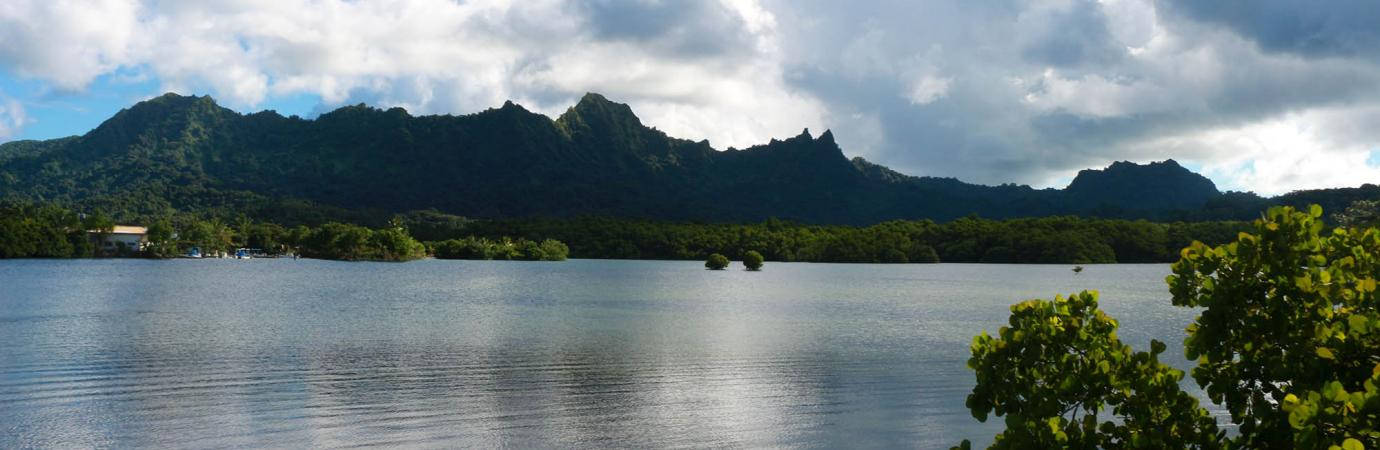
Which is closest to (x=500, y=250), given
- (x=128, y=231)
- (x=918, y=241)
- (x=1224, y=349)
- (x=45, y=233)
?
(x=128, y=231)

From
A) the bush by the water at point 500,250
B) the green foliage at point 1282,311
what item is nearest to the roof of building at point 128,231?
the bush by the water at point 500,250

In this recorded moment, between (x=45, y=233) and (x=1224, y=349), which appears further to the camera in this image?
(x=45, y=233)

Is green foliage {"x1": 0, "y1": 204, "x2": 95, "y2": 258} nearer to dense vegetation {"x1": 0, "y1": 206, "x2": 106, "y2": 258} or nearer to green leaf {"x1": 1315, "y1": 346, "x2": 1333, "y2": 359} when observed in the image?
dense vegetation {"x1": 0, "y1": 206, "x2": 106, "y2": 258}

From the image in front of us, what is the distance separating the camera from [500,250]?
16050cm

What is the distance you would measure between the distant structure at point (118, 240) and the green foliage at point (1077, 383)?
15742 centimetres

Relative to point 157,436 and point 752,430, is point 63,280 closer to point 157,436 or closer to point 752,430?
point 157,436

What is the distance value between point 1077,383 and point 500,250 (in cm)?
15787

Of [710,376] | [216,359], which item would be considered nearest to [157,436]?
[216,359]

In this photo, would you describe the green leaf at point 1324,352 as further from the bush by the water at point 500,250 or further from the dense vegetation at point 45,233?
the bush by the water at point 500,250

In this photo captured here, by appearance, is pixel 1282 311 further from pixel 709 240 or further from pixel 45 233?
pixel 709 240

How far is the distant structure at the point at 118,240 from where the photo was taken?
5408 inches

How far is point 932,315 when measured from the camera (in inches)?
1736

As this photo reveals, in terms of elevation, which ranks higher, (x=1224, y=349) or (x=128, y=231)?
(x=128, y=231)

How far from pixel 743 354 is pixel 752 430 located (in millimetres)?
10856
